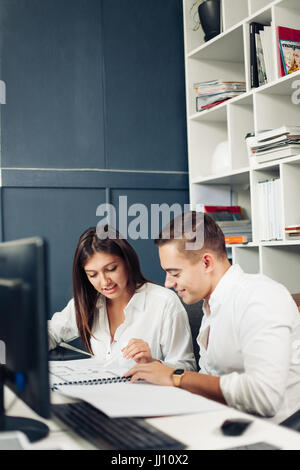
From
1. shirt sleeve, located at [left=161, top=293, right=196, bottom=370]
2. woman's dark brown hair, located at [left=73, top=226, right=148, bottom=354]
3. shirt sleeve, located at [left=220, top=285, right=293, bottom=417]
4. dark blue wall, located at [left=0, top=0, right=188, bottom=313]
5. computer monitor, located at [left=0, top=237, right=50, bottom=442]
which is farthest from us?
dark blue wall, located at [left=0, top=0, right=188, bottom=313]

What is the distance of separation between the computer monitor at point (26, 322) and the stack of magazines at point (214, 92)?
229cm

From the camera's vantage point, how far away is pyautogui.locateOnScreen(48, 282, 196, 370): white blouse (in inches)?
71.2

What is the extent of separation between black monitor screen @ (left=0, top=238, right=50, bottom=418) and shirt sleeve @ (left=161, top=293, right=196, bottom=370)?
0.89 m

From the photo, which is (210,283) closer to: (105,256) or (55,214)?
(105,256)

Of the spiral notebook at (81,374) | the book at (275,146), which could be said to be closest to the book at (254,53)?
the book at (275,146)

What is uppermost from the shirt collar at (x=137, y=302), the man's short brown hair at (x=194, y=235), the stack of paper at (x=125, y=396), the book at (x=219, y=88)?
the book at (x=219, y=88)

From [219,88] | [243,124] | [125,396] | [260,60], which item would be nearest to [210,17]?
[219,88]

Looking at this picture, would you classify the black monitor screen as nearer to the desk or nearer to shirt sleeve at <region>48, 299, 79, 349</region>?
the desk

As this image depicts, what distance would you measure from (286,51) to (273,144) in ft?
1.42

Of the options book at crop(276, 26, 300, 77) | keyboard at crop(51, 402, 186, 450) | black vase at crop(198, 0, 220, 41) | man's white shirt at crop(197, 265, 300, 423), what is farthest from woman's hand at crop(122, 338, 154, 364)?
black vase at crop(198, 0, 220, 41)

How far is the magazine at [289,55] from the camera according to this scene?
2.55m

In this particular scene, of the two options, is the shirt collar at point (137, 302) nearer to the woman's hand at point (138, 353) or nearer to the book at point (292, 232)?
the woman's hand at point (138, 353)

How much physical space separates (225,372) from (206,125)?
2125 mm

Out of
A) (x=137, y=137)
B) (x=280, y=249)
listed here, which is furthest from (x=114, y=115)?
(x=280, y=249)
